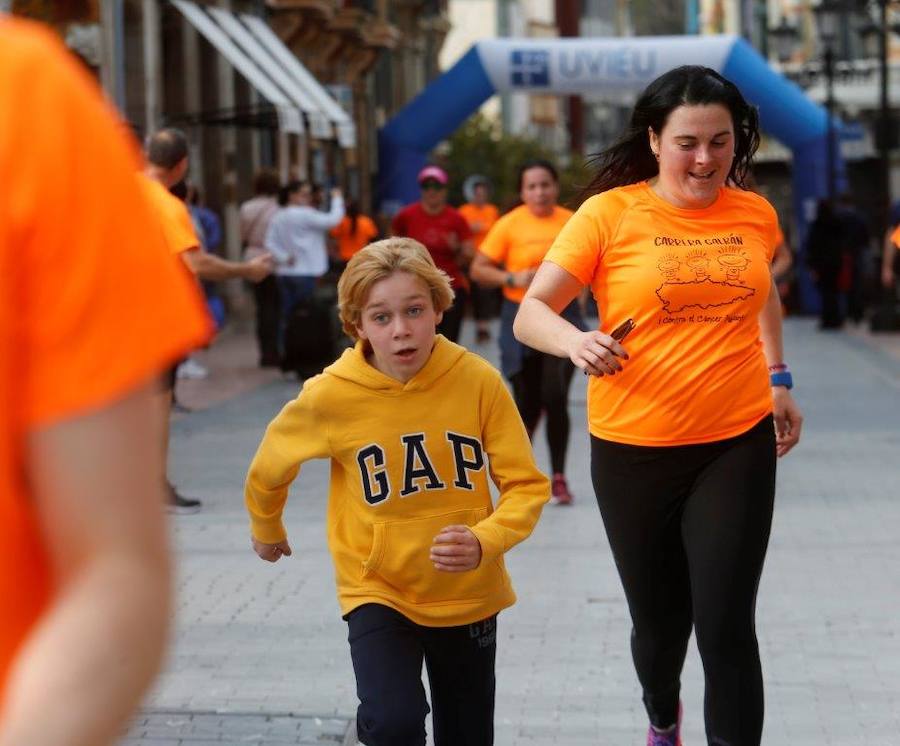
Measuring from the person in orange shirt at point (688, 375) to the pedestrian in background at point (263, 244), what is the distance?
14.1 m

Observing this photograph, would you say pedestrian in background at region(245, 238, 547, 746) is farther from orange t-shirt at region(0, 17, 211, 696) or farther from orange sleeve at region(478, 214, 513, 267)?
orange sleeve at region(478, 214, 513, 267)

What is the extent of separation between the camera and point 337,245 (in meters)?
20.8

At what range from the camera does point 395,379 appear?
4082 millimetres

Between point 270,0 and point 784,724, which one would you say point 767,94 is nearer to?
point 270,0

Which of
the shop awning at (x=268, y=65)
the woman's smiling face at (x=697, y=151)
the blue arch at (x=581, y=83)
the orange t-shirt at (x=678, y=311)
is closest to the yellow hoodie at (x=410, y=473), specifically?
the orange t-shirt at (x=678, y=311)

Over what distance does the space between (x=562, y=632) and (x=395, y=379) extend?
9.24 ft

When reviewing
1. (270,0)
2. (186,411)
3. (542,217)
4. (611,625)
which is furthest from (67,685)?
(270,0)

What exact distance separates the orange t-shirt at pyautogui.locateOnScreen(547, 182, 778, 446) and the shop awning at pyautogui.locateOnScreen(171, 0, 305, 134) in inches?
830

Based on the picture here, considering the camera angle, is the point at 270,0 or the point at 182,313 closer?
the point at 182,313

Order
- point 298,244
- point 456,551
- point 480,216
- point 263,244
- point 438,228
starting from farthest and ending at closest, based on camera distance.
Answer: point 480,216 < point 263,244 < point 298,244 < point 438,228 < point 456,551

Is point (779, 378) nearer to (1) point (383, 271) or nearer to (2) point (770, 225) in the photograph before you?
(2) point (770, 225)

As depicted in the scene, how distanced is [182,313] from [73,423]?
12 cm

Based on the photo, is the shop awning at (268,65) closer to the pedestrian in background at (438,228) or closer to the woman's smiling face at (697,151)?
the pedestrian in background at (438,228)

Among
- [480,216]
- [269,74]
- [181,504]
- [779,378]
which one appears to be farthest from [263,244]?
[779,378]
